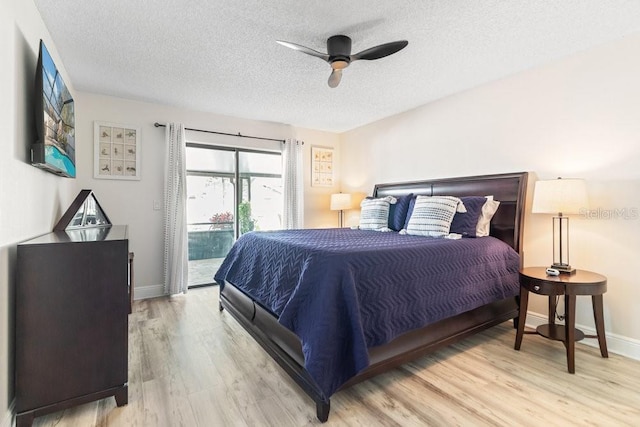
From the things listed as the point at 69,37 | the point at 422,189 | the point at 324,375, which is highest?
the point at 69,37

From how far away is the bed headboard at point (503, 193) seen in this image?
2.84 metres

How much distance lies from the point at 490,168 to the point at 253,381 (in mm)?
3087

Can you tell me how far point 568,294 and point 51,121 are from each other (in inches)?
146

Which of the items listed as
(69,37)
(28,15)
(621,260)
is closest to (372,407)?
(621,260)

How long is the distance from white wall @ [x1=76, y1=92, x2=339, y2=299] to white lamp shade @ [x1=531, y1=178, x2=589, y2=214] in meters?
3.88

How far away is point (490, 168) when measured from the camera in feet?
10.6

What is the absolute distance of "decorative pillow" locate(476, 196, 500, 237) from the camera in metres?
2.93

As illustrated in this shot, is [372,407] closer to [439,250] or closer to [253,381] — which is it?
[253,381]

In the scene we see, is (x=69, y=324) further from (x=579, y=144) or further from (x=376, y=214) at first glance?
(x=579, y=144)

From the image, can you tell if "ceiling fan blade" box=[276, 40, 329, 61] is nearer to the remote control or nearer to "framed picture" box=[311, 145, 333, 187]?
the remote control

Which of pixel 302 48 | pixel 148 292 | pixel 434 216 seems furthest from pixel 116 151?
pixel 434 216

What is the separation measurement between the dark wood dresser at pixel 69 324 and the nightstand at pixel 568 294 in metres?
2.81

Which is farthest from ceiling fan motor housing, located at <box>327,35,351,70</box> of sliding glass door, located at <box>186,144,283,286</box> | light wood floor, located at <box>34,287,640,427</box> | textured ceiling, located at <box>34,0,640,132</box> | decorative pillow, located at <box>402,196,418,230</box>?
sliding glass door, located at <box>186,144,283,286</box>

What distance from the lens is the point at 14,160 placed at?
1536mm
